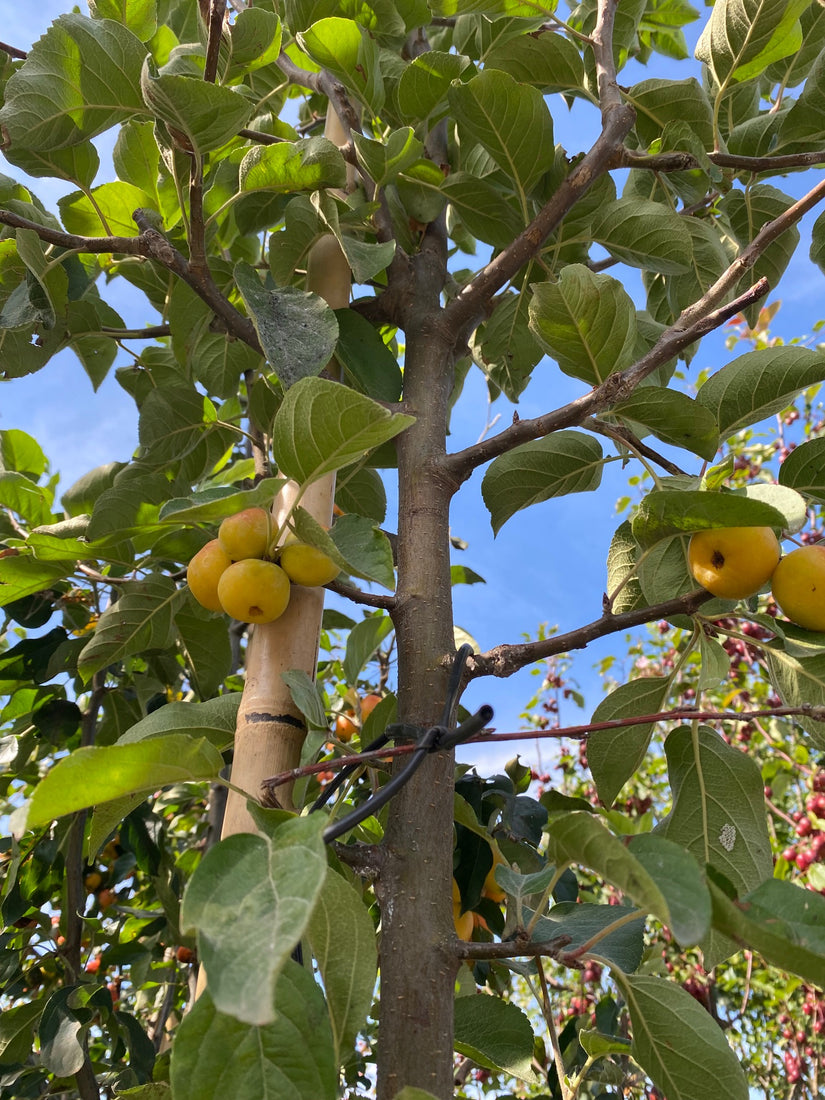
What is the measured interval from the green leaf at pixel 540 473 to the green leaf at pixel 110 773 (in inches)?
26.3

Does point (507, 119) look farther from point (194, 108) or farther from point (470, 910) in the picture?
point (470, 910)

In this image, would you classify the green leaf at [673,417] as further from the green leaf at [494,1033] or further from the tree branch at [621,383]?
the green leaf at [494,1033]

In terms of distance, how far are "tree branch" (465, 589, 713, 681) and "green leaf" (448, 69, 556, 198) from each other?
0.69 meters

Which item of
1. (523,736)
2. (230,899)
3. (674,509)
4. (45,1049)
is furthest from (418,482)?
(45,1049)

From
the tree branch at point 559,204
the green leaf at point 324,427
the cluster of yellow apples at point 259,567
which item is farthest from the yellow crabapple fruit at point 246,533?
the tree branch at point 559,204

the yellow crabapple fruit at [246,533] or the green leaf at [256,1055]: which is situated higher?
the yellow crabapple fruit at [246,533]

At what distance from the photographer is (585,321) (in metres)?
1.04

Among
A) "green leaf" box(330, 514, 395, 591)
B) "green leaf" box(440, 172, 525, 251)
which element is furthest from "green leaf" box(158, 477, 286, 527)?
"green leaf" box(440, 172, 525, 251)

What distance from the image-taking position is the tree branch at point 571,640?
38.2 inches

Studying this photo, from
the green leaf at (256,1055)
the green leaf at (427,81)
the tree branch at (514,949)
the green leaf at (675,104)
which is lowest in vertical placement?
the green leaf at (256,1055)

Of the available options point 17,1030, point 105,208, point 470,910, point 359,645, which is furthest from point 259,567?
point 17,1030

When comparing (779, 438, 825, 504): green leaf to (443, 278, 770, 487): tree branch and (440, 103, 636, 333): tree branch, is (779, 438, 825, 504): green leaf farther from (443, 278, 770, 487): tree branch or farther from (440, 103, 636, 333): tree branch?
(440, 103, 636, 333): tree branch

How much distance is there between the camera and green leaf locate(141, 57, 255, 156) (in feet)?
3.13

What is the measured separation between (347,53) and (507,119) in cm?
28
